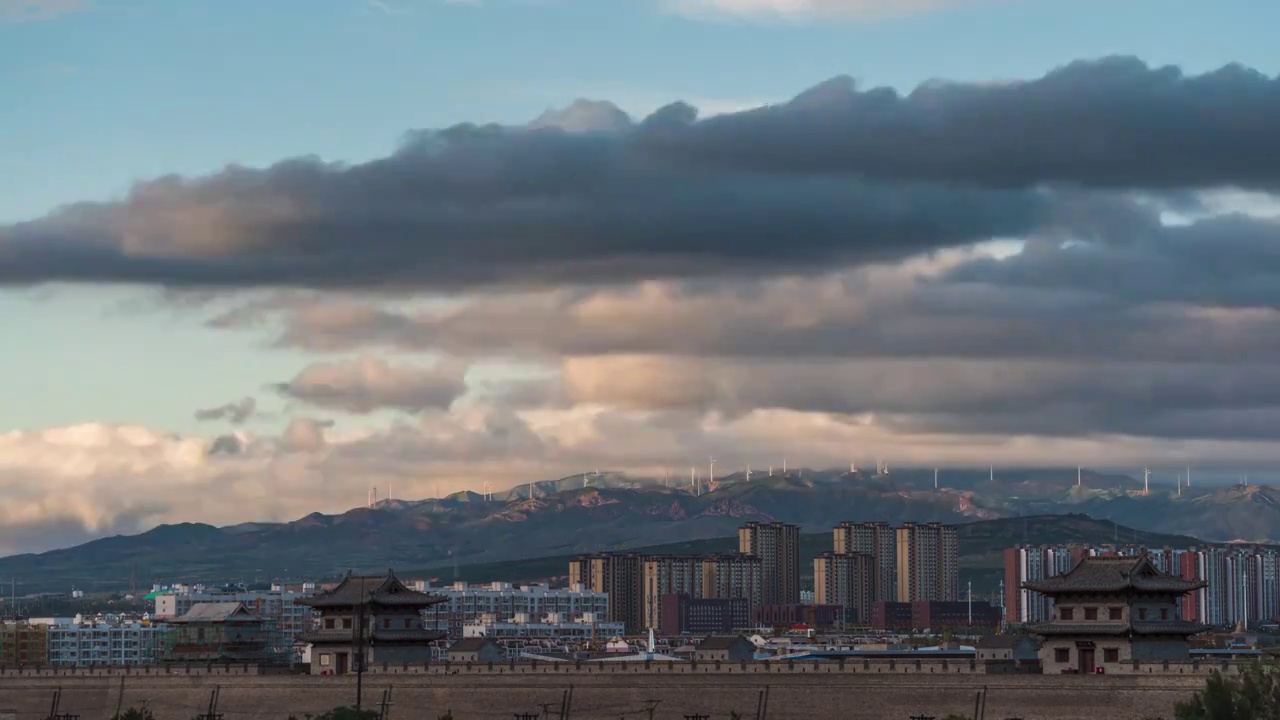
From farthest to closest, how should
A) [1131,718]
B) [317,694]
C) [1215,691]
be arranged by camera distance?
[317,694], [1131,718], [1215,691]

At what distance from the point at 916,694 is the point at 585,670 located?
2532 cm

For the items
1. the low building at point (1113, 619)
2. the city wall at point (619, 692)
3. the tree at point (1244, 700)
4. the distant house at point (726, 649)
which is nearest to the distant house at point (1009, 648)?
the low building at point (1113, 619)

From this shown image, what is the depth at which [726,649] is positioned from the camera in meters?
174

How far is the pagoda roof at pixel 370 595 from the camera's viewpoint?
160m

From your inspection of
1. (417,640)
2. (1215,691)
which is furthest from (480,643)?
(1215,691)

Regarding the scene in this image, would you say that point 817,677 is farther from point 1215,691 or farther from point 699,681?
point 1215,691

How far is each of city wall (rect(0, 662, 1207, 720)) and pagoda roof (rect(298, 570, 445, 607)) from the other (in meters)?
5.21

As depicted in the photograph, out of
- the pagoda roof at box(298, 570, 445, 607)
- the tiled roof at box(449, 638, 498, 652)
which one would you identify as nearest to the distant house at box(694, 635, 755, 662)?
the tiled roof at box(449, 638, 498, 652)

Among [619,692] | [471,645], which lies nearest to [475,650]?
[471,645]

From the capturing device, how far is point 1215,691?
3935 inches

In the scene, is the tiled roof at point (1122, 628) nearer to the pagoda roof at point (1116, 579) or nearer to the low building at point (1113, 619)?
the low building at point (1113, 619)

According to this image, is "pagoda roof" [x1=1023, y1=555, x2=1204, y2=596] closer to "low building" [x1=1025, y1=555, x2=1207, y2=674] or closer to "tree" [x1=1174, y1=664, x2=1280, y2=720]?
"low building" [x1=1025, y1=555, x2=1207, y2=674]

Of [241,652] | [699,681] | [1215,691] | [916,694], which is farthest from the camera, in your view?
[241,652]

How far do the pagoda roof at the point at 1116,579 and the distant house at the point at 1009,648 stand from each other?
6194mm
